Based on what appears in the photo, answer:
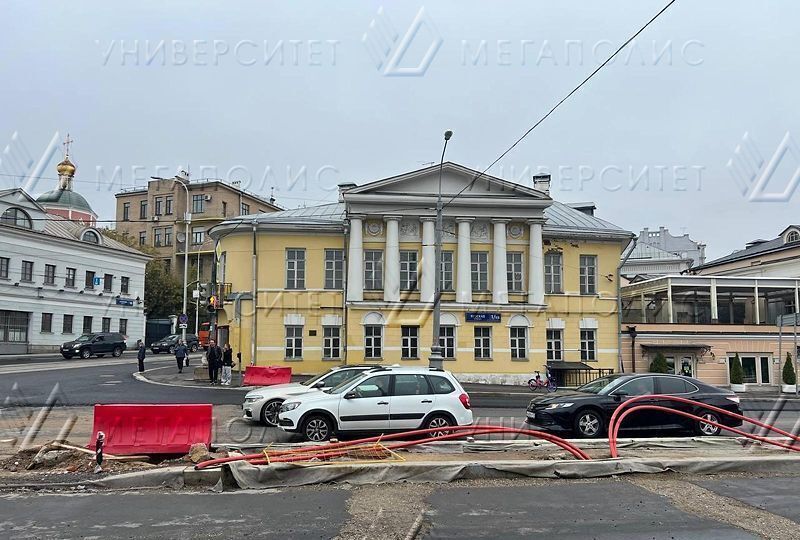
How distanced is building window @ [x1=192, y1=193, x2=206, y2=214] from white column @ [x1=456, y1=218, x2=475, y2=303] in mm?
58540

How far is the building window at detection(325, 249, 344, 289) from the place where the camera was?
31547 mm

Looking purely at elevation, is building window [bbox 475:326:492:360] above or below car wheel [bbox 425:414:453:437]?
above

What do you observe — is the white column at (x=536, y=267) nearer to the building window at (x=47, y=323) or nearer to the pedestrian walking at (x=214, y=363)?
the pedestrian walking at (x=214, y=363)

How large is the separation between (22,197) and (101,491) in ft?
149

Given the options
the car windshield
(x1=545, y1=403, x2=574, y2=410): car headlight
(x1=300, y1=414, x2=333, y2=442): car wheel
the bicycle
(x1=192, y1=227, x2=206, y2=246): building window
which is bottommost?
the bicycle

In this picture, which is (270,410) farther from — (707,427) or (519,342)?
(519,342)

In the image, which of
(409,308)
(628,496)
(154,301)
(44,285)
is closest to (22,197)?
(44,285)

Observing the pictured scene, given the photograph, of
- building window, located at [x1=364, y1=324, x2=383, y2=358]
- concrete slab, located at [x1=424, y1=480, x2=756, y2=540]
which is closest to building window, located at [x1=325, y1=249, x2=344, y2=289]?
building window, located at [x1=364, y1=324, x2=383, y2=358]

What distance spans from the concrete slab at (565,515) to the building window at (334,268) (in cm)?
2353

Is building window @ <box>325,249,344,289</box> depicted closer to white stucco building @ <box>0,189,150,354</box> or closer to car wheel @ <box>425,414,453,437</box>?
car wheel @ <box>425,414,453,437</box>

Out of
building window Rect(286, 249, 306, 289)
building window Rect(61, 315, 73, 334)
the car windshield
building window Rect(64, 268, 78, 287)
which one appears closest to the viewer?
the car windshield

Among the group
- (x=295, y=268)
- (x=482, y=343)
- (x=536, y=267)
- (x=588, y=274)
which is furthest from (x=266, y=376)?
(x=588, y=274)

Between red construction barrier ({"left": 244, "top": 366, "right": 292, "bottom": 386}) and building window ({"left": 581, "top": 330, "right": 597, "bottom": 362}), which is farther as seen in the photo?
building window ({"left": 581, "top": 330, "right": 597, "bottom": 362})

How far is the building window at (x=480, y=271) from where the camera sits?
104ft
